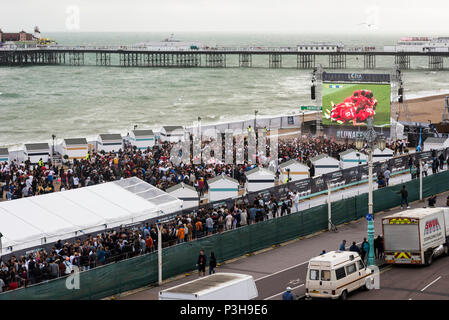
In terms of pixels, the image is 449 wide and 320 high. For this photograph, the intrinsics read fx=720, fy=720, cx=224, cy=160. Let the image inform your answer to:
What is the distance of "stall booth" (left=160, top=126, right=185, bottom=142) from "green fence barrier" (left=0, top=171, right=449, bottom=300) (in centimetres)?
2000

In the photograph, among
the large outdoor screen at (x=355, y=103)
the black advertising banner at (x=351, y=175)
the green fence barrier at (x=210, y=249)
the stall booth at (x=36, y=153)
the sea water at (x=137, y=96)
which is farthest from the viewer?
the sea water at (x=137, y=96)

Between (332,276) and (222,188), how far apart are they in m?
13.0

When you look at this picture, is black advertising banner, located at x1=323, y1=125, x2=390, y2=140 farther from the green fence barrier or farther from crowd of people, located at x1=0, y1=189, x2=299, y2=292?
crowd of people, located at x1=0, y1=189, x2=299, y2=292

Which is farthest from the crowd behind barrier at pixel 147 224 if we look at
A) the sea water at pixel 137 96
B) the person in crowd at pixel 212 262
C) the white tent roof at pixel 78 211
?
the sea water at pixel 137 96

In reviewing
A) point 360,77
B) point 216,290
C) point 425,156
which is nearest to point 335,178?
point 425,156

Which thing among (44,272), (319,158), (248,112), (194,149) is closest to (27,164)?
(194,149)

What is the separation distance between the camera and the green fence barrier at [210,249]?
19.3m

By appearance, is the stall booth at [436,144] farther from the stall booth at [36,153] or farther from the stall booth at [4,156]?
the stall booth at [4,156]

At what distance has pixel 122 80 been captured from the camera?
135m

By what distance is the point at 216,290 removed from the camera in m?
16.3

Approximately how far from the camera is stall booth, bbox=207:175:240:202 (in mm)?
31000

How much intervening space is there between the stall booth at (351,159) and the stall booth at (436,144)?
615 centimetres

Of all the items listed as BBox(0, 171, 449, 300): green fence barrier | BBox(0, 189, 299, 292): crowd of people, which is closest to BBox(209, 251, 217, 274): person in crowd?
BBox(0, 171, 449, 300): green fence barrier
